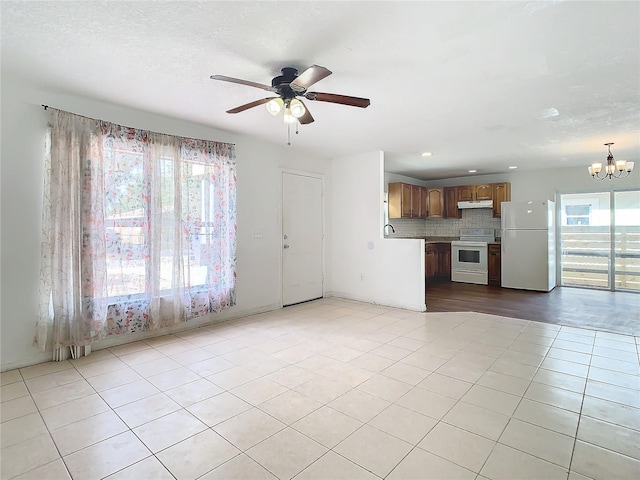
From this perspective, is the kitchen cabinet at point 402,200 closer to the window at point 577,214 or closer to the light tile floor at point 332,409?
the window at point 577,214

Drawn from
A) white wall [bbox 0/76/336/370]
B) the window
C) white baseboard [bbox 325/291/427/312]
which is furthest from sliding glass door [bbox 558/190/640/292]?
white wall [bbox 0/76/336/370]

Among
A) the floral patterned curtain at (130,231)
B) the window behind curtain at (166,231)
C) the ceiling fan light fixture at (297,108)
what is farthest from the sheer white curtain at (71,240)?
the ceiling fan light fixture at (297,108)

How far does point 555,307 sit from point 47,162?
6.89 m

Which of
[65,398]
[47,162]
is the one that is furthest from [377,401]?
[47,162]

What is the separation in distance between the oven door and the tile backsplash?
75cm

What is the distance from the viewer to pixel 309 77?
2229 mm

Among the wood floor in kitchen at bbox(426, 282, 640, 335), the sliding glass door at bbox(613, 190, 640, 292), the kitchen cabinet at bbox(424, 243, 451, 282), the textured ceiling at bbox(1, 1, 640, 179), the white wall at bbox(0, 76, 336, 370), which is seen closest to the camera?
the textured ceiling at bbox(1, 1, 640, 179)

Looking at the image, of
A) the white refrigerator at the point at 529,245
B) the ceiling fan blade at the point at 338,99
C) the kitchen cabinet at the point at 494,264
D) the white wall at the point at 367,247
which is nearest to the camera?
the ceiling fan blade at the point at 338,99

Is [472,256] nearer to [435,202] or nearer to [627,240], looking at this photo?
[435,202]

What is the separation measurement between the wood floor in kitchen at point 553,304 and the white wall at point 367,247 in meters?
0.63

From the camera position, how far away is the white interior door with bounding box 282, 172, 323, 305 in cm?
535

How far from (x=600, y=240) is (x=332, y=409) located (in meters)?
7.14

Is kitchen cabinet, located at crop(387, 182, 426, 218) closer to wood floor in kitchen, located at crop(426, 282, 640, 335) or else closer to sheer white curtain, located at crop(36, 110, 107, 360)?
wood floor in kitchen, located at crop(426, 282, 640, 335)

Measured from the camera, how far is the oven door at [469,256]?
24.2 feet
